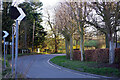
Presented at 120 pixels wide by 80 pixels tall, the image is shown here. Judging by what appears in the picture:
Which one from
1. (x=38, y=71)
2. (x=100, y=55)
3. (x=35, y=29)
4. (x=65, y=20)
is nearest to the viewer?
(x=38, y=71)

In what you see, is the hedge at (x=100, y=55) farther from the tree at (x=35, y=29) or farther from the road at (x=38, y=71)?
the tree at (x=35, y=29)

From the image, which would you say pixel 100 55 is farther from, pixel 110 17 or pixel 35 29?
pixel 35 29

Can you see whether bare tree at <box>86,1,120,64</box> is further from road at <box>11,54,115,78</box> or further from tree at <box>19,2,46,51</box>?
tree at <box>19,2,46,51</box>

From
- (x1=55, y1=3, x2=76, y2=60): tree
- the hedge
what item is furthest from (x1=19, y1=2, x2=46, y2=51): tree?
the hedge

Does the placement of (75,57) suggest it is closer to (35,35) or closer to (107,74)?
(107,74)

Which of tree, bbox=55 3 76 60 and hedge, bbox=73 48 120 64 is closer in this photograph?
hedge, bbox=73 48 120 64

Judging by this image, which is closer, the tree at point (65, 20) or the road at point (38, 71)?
the road at point (38, 71)

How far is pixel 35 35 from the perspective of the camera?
4988 cm

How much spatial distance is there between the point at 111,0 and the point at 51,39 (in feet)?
129

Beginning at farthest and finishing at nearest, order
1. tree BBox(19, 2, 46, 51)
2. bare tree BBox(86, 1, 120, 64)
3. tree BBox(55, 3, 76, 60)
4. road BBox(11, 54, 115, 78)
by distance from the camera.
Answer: tree BBox(19, 2, 46, 51) < tree BBox(55, 3, 76, 60) < bare tree BBox(86, 1, 120, 64) < road BBox(11, 54, 115, 78)

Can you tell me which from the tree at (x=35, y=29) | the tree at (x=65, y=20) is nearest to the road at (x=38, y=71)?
the tree at (x=65, y=20)

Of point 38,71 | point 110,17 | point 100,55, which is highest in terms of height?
point 110,17

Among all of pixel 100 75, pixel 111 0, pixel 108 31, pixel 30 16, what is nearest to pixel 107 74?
pixel 100 75

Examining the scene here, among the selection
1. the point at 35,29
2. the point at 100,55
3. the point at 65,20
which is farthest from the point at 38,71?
the point at 35,29
